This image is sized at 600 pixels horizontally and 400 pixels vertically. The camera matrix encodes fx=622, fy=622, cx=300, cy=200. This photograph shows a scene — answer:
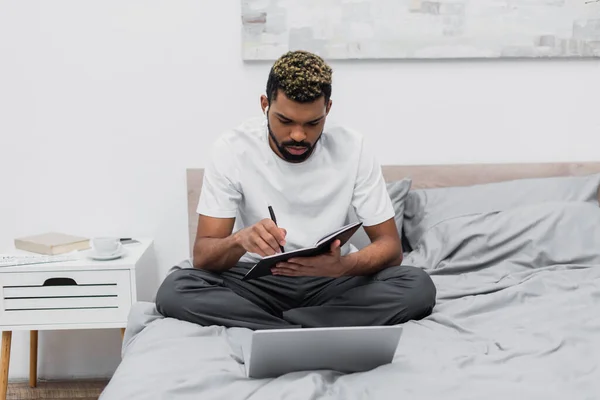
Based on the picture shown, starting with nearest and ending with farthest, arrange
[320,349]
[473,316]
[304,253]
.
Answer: [320,349]
[304,253]
[473,316]

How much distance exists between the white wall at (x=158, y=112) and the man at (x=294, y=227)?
56 cm

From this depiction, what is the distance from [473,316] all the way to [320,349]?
54cm

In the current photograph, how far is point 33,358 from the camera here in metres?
2.23

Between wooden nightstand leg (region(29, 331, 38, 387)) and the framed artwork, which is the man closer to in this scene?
the framed artwork

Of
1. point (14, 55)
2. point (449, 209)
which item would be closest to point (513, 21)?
point (449, 209)

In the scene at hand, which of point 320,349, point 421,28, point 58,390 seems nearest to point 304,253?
point 320,349

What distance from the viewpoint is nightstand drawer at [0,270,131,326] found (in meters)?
1.93

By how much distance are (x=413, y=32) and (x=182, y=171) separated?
0.97m

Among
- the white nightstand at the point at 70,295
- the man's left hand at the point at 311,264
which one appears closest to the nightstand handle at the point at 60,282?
the white nightstand at the point at 70,295

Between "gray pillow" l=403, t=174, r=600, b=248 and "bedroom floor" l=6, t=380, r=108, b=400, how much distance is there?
1253 millimetres

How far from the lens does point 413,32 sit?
7.32ft

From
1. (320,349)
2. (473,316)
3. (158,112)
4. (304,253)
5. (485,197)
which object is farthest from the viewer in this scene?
(158,112)

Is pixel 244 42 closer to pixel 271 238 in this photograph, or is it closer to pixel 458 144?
pixel 458 144

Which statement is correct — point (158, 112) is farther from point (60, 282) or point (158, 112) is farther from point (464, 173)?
point (464, 173)
